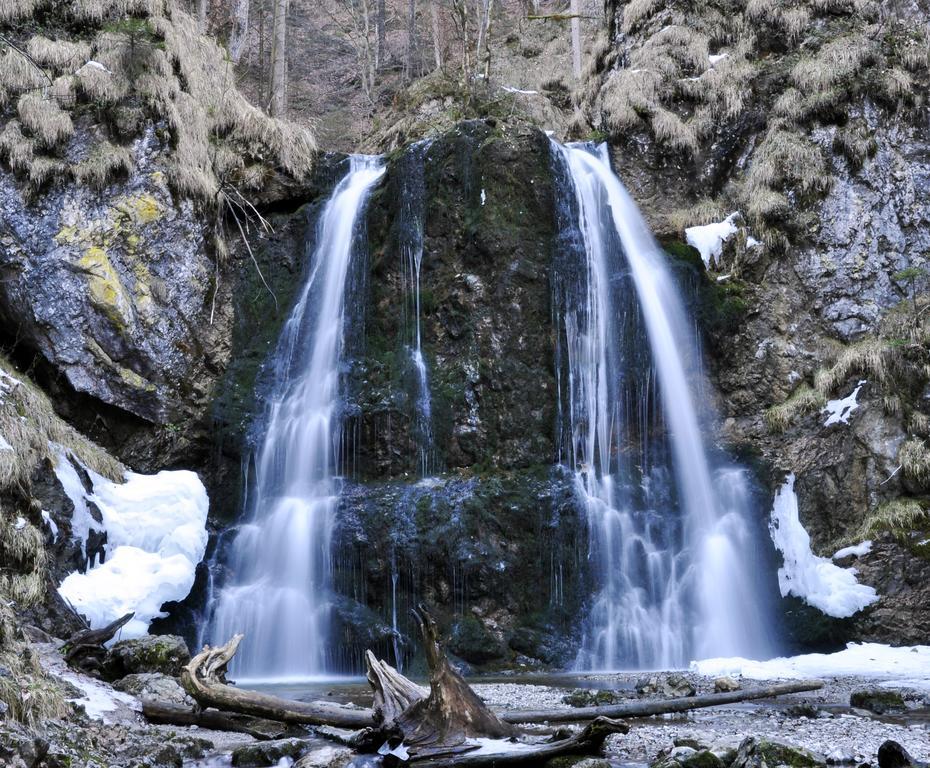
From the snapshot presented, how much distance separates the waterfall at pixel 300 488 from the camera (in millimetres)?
10367

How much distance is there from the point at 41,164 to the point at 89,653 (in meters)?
7.70

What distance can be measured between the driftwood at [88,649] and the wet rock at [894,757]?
6075 mm

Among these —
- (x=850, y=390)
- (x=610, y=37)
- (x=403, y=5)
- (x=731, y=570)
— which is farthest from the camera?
(x=403, y=5)

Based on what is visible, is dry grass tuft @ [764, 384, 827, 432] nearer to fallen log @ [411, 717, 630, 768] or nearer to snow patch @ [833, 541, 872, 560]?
snow patch @ [833, 541, 872, 560]

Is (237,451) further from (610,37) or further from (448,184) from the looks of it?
(610,37)

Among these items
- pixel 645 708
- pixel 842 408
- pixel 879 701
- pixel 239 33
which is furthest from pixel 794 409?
pixel 239 33

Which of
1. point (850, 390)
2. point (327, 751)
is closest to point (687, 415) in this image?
point (850, 390)

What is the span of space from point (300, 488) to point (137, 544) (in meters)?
2.25

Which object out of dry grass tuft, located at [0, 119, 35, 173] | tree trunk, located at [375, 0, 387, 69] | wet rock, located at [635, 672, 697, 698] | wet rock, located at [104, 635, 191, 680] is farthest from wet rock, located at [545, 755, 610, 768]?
tree trunk, located at [375, 0, 387, 69]

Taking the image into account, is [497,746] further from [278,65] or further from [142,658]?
[278,65]

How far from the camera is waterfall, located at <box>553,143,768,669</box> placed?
1066 cm

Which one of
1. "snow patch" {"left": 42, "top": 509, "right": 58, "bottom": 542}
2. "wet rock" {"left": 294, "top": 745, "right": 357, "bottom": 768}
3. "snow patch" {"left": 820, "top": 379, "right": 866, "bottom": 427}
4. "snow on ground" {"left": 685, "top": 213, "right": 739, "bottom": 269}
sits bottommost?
"wet rock" {"left": 294, "top": 745, "right": 357, "bottom": 768}

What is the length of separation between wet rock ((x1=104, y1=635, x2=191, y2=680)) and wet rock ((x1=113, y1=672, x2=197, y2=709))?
0.48 metres

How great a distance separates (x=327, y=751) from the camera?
489 cm
